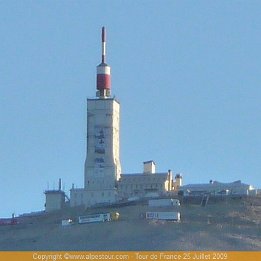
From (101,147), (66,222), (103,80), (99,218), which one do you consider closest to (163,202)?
(99,218)

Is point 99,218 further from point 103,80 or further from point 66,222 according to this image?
point 103,80

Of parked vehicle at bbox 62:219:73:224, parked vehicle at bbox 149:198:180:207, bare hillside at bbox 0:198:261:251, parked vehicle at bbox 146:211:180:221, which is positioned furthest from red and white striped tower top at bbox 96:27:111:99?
parked vehicle at bbox 146:211:180:221

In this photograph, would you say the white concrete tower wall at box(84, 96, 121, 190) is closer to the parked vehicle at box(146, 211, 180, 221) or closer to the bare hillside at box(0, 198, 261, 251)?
the bare hillside at box(0, 198, 261, 251)

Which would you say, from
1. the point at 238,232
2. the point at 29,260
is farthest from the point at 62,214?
the point at 29,260

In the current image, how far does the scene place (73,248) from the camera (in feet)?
332

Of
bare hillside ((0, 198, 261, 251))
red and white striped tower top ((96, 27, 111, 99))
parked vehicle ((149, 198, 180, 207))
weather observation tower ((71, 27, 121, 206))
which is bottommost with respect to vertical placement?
bare hillside ((0, 198, 261, 251))

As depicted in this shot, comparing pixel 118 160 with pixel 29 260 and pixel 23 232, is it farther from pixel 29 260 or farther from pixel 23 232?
pixel 29 260

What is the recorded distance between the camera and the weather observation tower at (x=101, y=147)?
5202 inches

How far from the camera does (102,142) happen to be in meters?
134

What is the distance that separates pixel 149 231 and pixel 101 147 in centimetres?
2260

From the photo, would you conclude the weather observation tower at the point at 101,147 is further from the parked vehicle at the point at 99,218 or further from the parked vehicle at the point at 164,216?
the parked vehicle at the point at 164,216

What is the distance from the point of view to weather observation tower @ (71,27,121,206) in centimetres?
13212

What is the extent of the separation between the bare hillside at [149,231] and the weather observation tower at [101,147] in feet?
13.4

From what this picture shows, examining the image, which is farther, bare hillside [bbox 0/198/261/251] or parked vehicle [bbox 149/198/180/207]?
parked vehicle [bbox 149/198/180/207]
